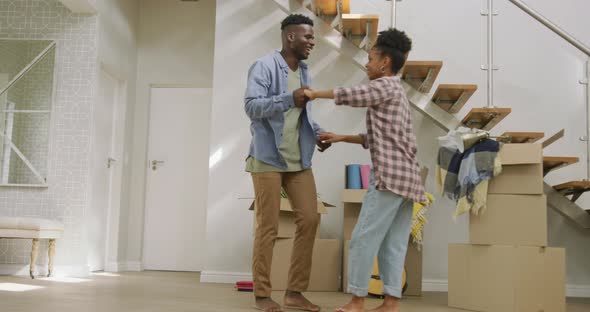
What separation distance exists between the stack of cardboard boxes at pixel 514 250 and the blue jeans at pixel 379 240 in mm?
858

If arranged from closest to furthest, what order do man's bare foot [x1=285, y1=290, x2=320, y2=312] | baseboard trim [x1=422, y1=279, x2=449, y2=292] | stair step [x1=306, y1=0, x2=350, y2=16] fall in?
1. man's bare foot [x1=285, y1=290, x2=320, y2=312]
2. stair step [x1=306, y1=0, x2=350, y2=16]
3. baseboard trim [x1=422, y1=279, x2=449, y2=292]

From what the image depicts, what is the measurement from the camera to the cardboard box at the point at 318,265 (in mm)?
4070

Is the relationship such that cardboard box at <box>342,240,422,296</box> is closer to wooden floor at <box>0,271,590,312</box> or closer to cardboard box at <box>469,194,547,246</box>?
wooden floor at <box>0,271,590,312</box>

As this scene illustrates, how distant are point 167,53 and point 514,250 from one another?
3740 mm

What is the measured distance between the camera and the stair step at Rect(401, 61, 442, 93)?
380cm

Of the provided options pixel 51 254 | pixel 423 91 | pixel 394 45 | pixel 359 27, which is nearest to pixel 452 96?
pixel 423 91

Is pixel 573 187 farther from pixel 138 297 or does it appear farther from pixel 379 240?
pixel 138 297

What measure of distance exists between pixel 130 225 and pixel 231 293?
2.25 m

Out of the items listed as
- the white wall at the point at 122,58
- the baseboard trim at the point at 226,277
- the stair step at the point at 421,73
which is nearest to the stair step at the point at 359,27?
the stair step at the point at 421,73

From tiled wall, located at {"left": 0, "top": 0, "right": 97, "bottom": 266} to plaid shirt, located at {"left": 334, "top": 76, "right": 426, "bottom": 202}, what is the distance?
299cm

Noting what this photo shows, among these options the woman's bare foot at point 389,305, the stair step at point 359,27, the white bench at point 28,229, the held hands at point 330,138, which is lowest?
the woman's bare foot at point 389,305

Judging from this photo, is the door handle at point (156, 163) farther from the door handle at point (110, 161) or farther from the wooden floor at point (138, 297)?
the wooden floor at point (138, 297)

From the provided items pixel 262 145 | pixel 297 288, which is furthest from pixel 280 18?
pixel 297 288

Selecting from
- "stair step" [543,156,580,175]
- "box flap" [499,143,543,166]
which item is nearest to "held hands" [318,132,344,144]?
"box flap" [499,143,543,166]
